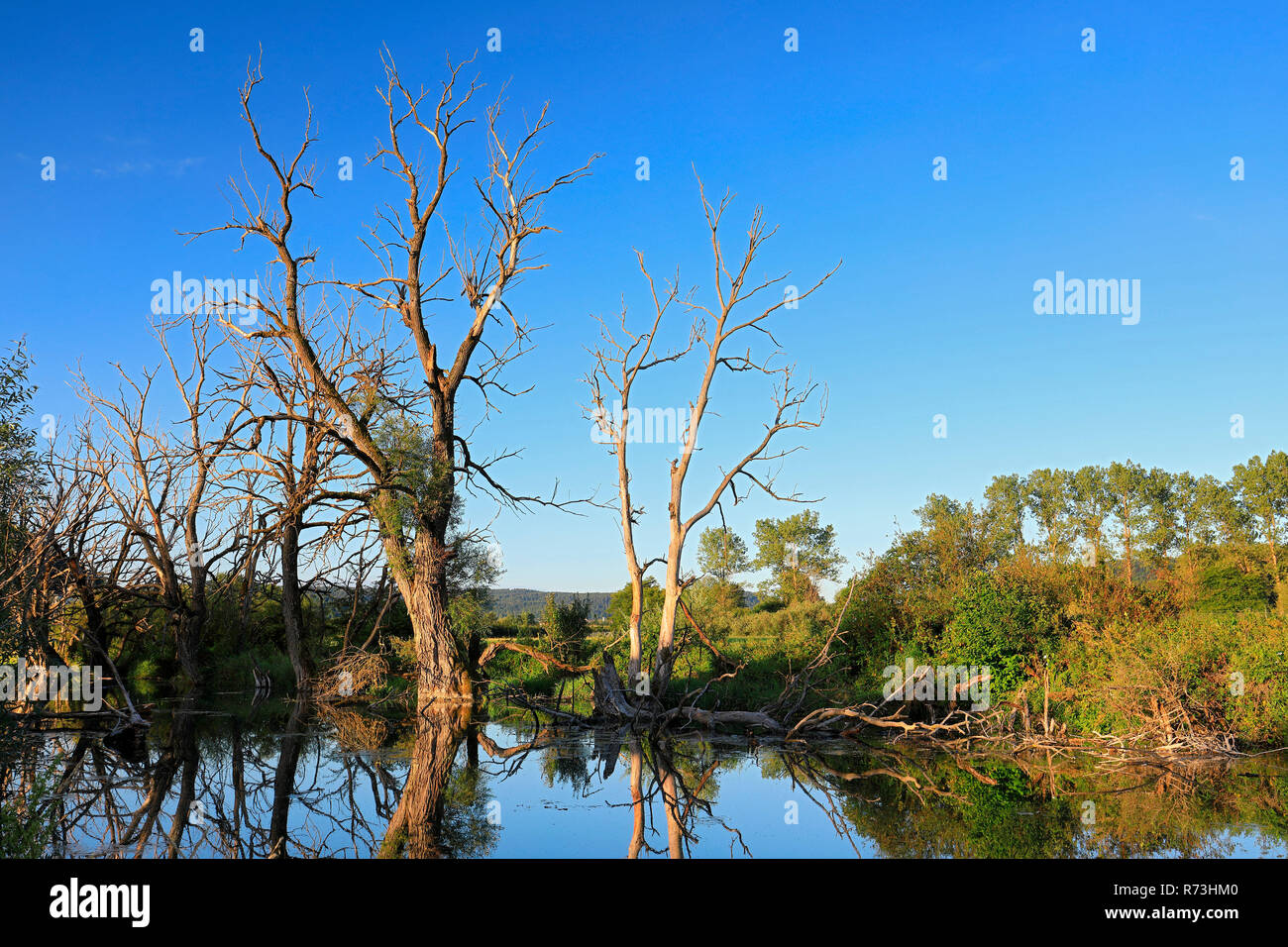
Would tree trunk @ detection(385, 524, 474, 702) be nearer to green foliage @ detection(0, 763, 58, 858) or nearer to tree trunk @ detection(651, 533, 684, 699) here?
tree trunk @ detection(651, 533, 684, 699)

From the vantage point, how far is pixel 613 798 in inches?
416

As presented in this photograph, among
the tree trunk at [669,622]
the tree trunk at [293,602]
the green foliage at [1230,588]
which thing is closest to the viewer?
the tree trunk at [669,622]

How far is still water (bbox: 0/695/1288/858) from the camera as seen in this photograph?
814 cm

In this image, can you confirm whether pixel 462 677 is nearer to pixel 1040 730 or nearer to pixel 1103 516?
pixel 1040 730

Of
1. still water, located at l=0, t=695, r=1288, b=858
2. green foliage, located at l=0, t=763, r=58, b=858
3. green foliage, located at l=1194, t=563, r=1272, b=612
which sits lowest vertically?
still water, located at l=0, t=695, r=1288, b=858

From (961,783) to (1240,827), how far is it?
337cm

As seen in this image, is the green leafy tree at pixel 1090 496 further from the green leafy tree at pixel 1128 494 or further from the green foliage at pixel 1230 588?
the green foliage at pixel 1230 588

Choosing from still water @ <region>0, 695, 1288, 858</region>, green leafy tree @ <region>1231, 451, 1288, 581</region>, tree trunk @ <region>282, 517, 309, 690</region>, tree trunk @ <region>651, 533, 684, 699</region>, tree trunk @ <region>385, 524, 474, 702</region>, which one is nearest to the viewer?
still water @ <region>0, 695, 1288, 858</region>

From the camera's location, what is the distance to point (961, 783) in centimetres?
1154

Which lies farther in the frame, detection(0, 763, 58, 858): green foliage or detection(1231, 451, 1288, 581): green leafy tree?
detection(1231, 451, 1288, 581): green leafy tree

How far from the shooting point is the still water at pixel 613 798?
8141 mm

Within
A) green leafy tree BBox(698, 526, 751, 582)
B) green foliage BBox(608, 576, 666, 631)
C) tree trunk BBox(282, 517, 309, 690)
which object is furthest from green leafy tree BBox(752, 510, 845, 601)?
tree trunk BBox(282, 517, 309, 690)

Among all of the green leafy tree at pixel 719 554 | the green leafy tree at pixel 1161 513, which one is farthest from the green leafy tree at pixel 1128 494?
the green leafy tree at pixel 719 554

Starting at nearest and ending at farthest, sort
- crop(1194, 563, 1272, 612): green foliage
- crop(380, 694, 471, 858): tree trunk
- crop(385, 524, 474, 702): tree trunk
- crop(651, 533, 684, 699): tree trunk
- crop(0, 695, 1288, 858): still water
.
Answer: crop(380, 694, 471, 858): tree trunk, crop(0, 695, 1288, 858): still water, crop(651, 533, 684, 699): tree trunk, crop(385, 524, 474, 702): tree trunk, crop(1194, 563, 1272, 612): green foliage
